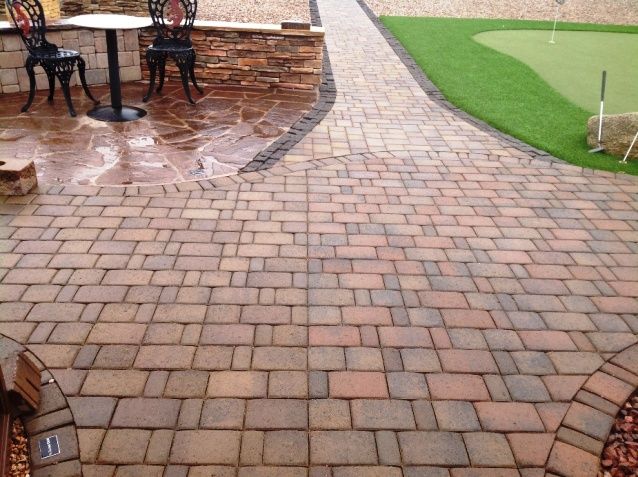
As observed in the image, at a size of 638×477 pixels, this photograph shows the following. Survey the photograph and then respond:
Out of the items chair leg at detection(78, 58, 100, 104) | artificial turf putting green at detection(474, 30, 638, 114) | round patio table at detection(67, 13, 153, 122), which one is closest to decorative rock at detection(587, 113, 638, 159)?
artificial turf putting green at detection(474, 30, 638, 114)

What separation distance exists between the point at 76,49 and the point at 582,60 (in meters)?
8.34

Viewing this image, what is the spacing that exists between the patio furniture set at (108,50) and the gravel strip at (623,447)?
5167 mm

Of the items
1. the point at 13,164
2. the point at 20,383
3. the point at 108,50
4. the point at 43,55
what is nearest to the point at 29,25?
the point at 43,55

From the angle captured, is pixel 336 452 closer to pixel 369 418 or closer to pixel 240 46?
pixel 369 418

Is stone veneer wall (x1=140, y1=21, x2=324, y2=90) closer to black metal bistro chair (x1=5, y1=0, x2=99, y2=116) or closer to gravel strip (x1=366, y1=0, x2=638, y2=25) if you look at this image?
black metal bistro chair (x1=5, y1=0, x2=99, y2=116)

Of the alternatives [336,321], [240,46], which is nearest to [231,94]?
[240,46]

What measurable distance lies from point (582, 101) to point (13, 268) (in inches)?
278

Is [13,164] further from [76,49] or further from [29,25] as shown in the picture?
[76,49]

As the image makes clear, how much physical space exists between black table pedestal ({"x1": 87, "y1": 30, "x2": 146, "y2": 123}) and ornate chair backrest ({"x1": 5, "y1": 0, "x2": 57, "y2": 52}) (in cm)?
59

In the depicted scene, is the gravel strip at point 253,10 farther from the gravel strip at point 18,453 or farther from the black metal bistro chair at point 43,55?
the gravel strip at point 18,453

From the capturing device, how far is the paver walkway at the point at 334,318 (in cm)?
236

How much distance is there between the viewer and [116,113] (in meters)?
6.09

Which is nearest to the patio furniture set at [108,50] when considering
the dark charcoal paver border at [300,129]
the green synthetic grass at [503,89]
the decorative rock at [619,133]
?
the dark charcoal paver border at [300,129]

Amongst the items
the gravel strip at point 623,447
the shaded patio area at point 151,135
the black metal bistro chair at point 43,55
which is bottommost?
the gravel strip at point 623,447
